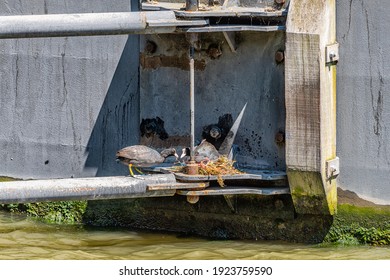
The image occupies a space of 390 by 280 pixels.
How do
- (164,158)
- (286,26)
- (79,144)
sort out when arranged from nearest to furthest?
(286,26), (164,158), (79,144)

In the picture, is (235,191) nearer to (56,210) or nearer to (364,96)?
(364,96)

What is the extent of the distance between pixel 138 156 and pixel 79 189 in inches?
25.5

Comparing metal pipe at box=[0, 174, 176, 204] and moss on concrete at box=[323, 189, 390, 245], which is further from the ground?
metal pipe at box=[0, 174, 176, 204]

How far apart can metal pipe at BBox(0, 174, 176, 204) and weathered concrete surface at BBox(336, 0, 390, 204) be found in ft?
4.78

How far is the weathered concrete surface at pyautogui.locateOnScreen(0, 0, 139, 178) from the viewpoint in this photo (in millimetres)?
10078

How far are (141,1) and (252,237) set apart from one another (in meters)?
2.18

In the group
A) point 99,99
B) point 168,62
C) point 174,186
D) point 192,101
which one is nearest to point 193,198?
point 174,186

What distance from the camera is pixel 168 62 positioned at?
9.75m

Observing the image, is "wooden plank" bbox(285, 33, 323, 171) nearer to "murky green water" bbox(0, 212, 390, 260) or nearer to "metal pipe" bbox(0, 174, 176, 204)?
"murky green water" bbox(0, 212, 390, 260)

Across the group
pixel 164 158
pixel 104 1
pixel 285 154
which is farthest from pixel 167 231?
pixel 104 1

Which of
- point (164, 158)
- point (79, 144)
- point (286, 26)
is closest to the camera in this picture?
point (286, 26)

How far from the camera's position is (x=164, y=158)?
958 cm

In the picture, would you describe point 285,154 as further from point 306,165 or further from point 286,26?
point 286,26

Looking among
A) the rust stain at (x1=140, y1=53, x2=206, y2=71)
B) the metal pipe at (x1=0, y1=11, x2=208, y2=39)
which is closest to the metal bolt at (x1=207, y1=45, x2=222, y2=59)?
the rust stain at (x1=140, y1=53, x2=206, y2=71)
